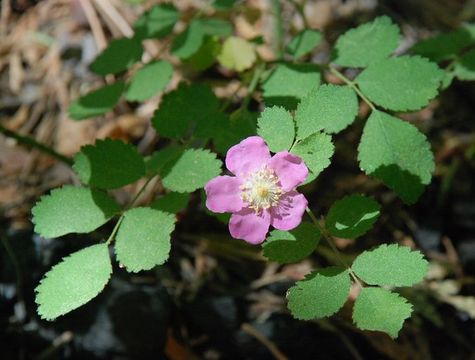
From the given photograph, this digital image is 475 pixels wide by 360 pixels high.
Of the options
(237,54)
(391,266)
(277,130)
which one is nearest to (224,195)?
(277,130)

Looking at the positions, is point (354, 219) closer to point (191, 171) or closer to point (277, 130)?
point (277, 130)

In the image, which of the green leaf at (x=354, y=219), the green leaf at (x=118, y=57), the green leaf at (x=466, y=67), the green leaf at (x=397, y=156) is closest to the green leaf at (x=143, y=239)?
the green leaf at (x=354, y=219)

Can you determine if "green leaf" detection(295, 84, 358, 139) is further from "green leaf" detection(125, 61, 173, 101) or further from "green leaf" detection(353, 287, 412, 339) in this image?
"green leaf" detection(125, 61, 173, 101)

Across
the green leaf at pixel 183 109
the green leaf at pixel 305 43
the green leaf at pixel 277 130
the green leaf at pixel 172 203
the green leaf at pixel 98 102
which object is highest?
the green leaf at pixel 277 130

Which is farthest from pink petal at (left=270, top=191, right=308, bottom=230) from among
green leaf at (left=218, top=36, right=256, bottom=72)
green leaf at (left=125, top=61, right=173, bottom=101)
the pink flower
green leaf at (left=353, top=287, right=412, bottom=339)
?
green leaf at (left=218, top=36, right=256, bottom=72)

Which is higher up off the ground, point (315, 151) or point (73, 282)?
point (315, 151)

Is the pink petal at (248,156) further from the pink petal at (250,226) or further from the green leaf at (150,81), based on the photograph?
the green leaf at (150,81)
